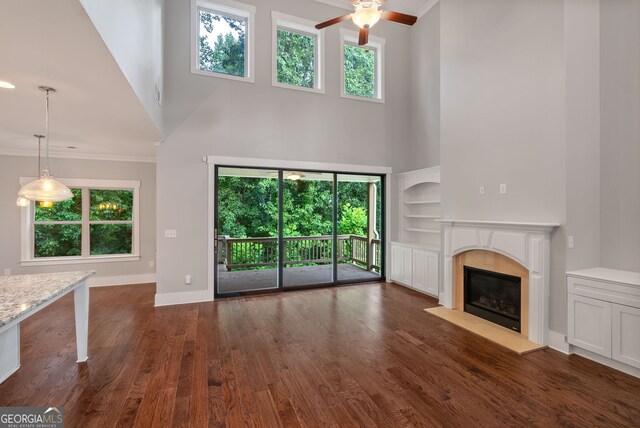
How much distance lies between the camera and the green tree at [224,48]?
5043 mm

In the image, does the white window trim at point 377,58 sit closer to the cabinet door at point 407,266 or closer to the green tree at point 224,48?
the green tree at point 224,48

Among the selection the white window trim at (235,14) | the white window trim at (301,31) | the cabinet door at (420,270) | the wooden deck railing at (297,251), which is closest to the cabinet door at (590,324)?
the cabinet door at (420,270)

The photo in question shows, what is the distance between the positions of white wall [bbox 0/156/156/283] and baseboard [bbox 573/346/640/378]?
695 centimetres

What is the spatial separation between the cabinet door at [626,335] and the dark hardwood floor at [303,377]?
0.59ft

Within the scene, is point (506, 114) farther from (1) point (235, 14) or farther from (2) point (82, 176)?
(2) point (82, 176)

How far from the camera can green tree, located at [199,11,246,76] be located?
5.04m

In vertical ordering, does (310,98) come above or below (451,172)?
above

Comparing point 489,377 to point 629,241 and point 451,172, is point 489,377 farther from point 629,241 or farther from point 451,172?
point 451,172

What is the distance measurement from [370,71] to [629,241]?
5.05 metres

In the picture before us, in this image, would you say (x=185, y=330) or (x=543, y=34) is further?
(x=185, y=330)

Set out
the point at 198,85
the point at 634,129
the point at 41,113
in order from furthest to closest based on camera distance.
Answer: the point at 198,85, the point at 41,113, the point at 634,129

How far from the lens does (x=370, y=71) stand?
6.21m

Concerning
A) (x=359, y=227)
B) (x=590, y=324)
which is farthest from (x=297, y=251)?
(x=590, y=324)

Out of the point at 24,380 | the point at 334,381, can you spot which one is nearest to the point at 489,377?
the point at 334,381
